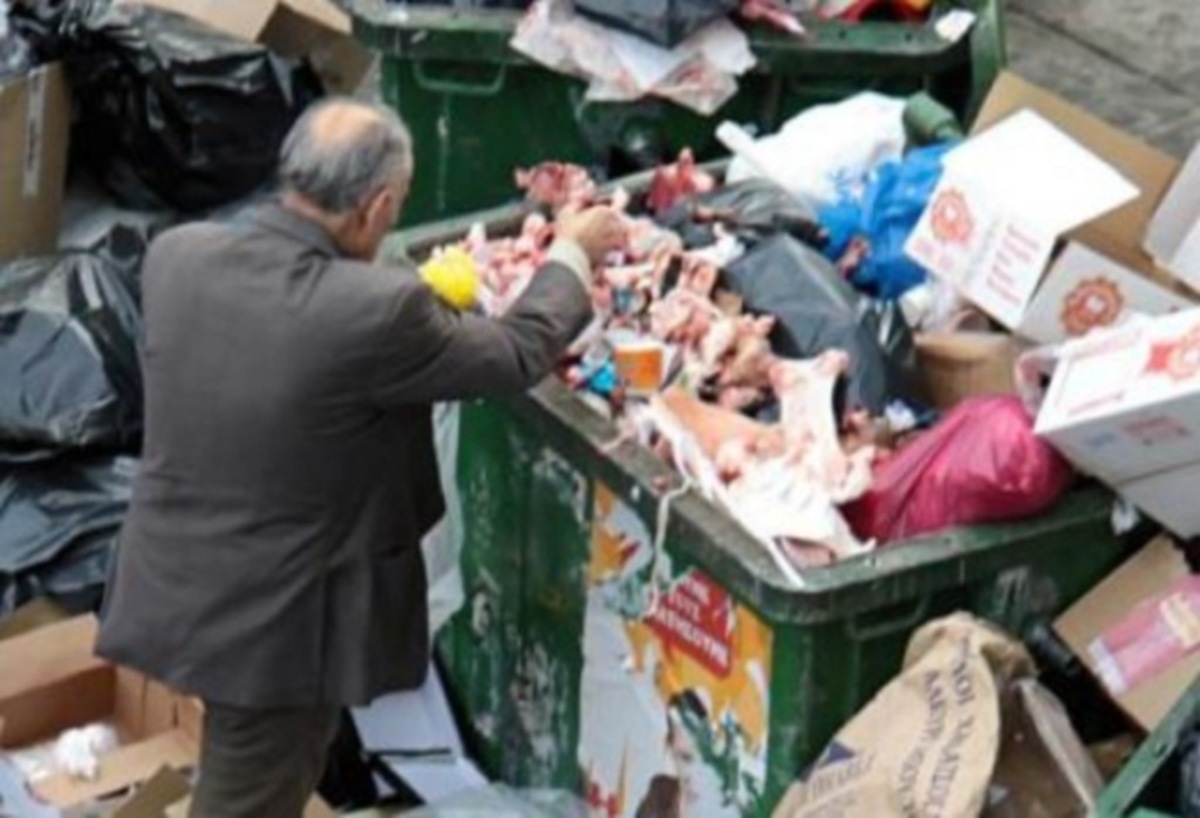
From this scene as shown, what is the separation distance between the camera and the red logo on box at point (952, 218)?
177 inches

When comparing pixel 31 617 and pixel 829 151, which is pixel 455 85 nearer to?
pixel 829 151

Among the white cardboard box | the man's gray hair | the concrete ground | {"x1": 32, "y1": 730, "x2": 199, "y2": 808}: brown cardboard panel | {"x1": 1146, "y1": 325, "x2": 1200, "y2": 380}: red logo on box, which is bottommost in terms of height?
{"x1": 32, "y1": 730, "x2": 199, "y2": 808}: brown cardboard panel

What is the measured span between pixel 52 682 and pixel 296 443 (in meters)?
1.30

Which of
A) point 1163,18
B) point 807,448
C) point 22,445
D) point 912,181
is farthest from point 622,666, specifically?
point 1163,18

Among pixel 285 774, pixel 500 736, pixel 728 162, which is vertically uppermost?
pixel 728 162

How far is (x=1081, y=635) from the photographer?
14.1 ft

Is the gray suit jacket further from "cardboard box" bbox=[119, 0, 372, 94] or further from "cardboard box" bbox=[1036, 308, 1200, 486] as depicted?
"cardboard box" bbox=[119, 0, 372, 94]

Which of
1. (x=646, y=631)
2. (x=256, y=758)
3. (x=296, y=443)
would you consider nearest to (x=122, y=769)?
(x=256, y=758)

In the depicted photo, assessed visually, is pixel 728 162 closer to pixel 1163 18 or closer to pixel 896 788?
pixel 896 788

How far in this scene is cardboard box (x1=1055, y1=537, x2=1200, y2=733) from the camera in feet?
13.8

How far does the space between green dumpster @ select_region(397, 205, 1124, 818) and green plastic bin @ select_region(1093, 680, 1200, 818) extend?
40 cm

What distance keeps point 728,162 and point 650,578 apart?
3.75 feet

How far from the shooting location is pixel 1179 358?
158 inches

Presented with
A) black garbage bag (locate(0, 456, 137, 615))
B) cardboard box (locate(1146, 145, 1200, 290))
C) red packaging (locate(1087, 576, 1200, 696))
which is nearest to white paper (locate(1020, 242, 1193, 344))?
cardboard box (locate(1146, 145, 1200, 290))
